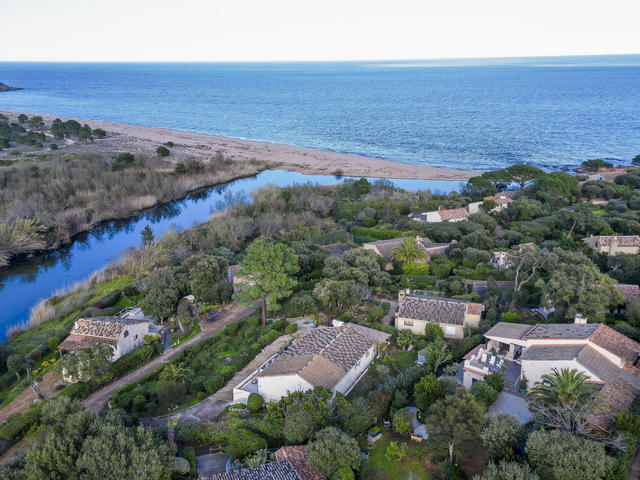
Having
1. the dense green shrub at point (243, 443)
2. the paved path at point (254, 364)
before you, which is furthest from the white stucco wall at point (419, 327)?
the dense green shrub at point (243, 443)

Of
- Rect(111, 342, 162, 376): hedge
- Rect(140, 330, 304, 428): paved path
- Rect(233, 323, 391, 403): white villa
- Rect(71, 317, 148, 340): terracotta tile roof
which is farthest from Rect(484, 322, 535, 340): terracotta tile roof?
Rect(71, 317, 148, 340): terracotta tile roof

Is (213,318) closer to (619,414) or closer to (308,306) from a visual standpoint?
(308,306)

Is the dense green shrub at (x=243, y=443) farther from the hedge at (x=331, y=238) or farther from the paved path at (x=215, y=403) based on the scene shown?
the hedge at (x=331, y=238)

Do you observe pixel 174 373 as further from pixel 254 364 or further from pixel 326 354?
pixel 326 354

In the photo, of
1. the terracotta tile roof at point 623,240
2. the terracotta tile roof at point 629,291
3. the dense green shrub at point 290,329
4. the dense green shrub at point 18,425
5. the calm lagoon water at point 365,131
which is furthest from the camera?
the calm lagoon water at point 365,131

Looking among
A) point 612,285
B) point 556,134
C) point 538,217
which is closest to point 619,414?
point 612,285

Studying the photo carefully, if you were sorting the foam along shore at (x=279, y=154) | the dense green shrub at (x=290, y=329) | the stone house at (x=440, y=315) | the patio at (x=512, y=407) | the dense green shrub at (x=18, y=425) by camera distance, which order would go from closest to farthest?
the patio at (x=512, y=407) → the dense green shrub at (x=18, y=425) → the stone house at (x=440, y=315) → the dense green shrub at (x=290, y=329) → the foam along shore at (x=279, y=154)

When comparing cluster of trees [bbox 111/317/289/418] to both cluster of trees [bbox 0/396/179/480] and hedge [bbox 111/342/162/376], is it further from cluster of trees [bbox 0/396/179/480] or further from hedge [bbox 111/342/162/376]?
cluster of trees [bbox 0/396/179/480]
